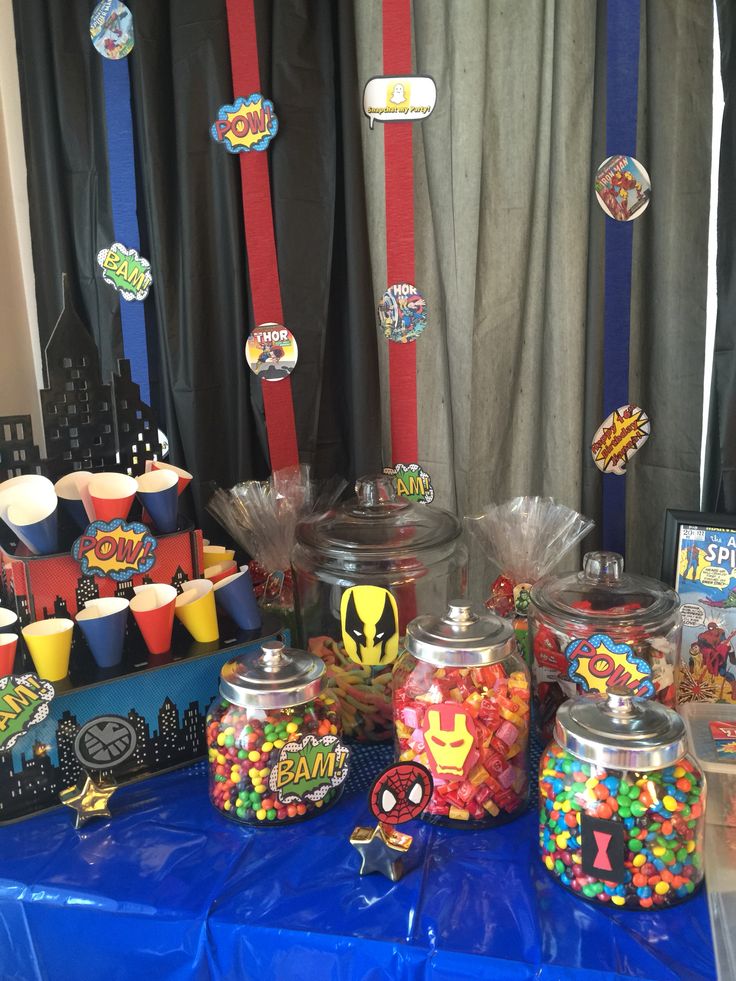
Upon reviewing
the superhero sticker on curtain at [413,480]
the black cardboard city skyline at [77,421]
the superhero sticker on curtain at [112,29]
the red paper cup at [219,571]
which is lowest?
the red paper cup at [219,571]

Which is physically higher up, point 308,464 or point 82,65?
point 82,65

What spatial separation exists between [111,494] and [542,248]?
0.90 m

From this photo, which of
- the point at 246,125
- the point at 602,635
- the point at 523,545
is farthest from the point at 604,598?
the point at 246,125

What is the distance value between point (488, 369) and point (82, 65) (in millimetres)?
960

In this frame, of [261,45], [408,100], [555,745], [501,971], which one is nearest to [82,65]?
[261,45]

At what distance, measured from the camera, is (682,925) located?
83cm

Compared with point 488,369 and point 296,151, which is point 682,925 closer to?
point 488,369

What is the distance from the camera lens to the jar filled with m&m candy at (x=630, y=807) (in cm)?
83

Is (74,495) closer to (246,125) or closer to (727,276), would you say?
(246,125)

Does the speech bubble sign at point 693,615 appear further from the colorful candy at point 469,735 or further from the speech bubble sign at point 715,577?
the colorful candy at point 469,735

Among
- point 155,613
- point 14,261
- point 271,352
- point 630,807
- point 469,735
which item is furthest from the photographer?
point 14,261

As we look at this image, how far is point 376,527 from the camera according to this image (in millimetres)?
1233

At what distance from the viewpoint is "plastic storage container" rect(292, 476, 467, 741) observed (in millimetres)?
1139

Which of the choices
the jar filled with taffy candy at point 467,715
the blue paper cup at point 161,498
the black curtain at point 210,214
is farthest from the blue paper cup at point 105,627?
the black curtain at point 210,214
